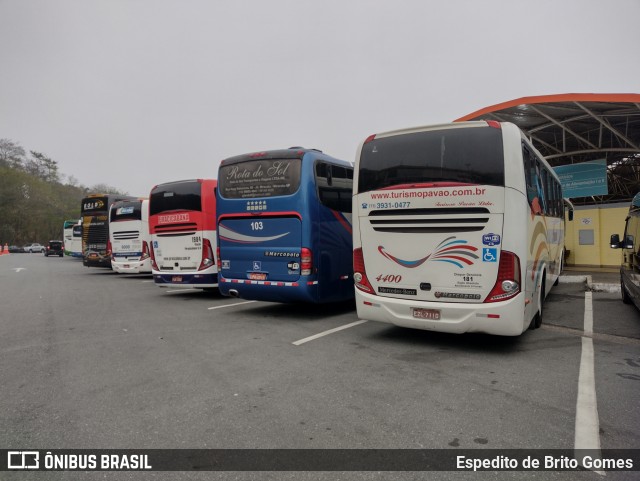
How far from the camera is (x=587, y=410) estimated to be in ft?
12.8

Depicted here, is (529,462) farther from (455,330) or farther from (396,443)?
(455,330)

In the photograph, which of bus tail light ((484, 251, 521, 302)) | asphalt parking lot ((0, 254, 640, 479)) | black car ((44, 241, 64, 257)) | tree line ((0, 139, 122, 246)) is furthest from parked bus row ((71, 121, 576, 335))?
tree line ((0, 139, 122, 246))

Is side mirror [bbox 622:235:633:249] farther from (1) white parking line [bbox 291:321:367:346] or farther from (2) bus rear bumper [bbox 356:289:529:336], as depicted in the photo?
(1) white parking line [bbox 291:321:367:346]

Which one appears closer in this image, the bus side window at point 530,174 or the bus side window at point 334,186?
the bus side window at point 530,174

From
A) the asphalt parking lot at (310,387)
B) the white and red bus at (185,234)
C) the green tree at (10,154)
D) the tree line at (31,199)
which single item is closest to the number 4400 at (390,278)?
the asphalt parking lot at (310,387)

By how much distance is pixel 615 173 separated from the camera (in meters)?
27.2

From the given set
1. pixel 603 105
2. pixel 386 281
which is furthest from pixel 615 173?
pixel 386 281

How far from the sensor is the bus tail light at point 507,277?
5.55 meters

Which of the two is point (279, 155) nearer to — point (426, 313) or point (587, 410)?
point (426, 313)

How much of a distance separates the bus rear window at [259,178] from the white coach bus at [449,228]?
2.00 meters

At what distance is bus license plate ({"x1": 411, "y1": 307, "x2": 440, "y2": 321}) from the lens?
233 inches

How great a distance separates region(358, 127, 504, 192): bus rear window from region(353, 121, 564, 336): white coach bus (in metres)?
0.01

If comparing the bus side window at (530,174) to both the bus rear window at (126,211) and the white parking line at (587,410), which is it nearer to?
the white parking line at (587,410)

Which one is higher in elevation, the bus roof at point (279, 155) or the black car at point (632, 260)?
the bus roof at point (279, 155)
